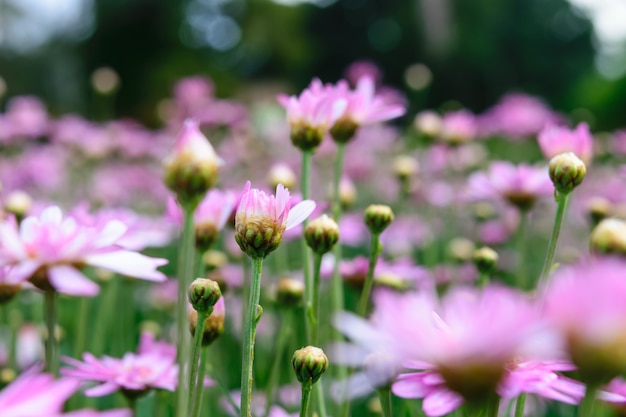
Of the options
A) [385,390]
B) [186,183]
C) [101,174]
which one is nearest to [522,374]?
[385,390]

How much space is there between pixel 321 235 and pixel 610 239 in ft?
1.05

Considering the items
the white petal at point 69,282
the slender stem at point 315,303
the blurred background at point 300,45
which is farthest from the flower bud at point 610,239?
the blurred background at point 300,45

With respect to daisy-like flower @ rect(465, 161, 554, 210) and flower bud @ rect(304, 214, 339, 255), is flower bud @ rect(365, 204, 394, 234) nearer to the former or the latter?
flower bud @ rect(304, 214, 339, 255)

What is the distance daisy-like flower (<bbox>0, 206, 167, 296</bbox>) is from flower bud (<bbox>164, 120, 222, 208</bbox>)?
2.4 inches

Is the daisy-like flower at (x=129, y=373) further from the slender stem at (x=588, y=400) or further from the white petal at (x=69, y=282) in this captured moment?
the slender stem at (x=588, y=400)

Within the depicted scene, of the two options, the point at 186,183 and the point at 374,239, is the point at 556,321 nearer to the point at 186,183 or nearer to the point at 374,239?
the point at 186,183

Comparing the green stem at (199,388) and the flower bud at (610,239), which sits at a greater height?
the flower bud at (610,239)

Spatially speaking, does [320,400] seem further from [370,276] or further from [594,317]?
[594,317]

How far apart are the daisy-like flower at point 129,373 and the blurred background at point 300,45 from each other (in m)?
13.0

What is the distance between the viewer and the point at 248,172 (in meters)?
3.00

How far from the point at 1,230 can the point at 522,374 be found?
43 centimetres

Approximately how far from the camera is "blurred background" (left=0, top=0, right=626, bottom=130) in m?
14.9

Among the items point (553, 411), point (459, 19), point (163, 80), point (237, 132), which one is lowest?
point (553, 411)

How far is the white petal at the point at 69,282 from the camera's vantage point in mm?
500
